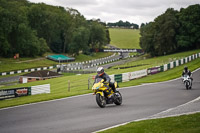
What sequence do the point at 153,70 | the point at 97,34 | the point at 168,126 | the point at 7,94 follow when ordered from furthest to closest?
1. the point at 97,34
2. the point at 153,70
3. the point at 7,94
4. the point at 168,126

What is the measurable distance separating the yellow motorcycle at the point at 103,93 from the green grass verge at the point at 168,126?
480 cm

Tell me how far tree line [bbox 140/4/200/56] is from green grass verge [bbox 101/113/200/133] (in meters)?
84.7

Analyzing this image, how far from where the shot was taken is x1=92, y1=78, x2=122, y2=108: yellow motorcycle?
15.3 metres

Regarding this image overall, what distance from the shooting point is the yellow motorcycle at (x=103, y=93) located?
15.3 m

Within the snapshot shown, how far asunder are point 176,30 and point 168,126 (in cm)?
9081

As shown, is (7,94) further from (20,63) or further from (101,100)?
(20,63)

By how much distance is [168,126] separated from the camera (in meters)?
9.66

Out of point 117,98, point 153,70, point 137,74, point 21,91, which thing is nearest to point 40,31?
point 153,70

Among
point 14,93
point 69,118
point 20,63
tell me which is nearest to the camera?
point 69,118

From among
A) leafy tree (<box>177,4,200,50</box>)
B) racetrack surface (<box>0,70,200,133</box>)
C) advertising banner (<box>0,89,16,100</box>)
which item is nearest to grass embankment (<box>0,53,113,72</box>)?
leafy tree (<box>177,4,200,50</box>)

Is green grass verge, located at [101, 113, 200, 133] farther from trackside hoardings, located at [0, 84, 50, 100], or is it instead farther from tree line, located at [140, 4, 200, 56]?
tree line, located at [140, 4, 200, 56]

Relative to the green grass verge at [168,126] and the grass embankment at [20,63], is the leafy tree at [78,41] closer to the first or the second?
the grass embankment at [20,63]

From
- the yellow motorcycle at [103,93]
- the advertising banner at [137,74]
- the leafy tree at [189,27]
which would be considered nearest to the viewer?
the yellow motorcycle at [103,93]

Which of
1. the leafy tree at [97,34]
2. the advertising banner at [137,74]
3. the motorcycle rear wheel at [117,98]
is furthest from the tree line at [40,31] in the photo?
the motorcycle rear wheel at [117,98]
